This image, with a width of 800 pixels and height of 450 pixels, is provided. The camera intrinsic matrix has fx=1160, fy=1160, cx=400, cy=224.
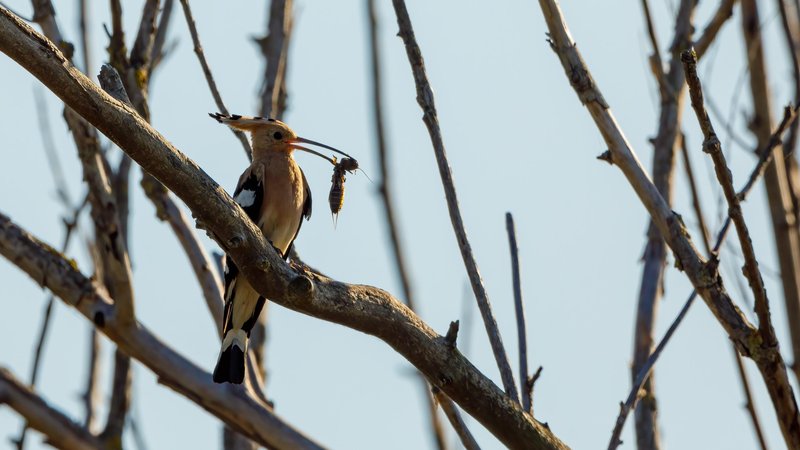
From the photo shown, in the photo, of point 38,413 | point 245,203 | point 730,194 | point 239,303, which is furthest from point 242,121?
point 730,194

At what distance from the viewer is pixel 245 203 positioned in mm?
5113

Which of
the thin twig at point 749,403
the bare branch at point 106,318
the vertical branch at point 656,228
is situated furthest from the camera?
the bare branch at point 106,318

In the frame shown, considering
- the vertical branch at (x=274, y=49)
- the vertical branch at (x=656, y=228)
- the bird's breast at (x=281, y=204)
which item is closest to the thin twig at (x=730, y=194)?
the vertical branch at (x=656, y=228)

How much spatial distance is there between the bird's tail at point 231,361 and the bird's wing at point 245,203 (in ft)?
0.28

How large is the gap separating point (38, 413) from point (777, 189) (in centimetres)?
338

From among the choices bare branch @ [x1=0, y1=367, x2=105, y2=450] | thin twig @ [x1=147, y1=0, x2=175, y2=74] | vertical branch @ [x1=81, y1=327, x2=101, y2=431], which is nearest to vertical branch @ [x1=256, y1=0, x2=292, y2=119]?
thin twig @ [x1=147, y1=0, x2=175, y2=74]

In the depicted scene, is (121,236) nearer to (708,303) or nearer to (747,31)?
(708,303)

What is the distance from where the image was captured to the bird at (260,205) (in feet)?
15.7

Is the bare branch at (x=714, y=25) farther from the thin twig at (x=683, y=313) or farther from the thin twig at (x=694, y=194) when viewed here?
the thin twig at (x=683, y=313)

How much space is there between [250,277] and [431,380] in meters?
0.63

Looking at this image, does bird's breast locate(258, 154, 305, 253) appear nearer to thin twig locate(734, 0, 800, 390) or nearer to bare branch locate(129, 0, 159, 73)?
bare branch locate(129, 0, 159, 73)

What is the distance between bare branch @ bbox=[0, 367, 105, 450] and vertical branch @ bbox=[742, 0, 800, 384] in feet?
10.2

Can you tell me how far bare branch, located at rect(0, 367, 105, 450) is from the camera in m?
5.10

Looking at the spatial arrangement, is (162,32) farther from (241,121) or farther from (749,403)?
(749,403)
